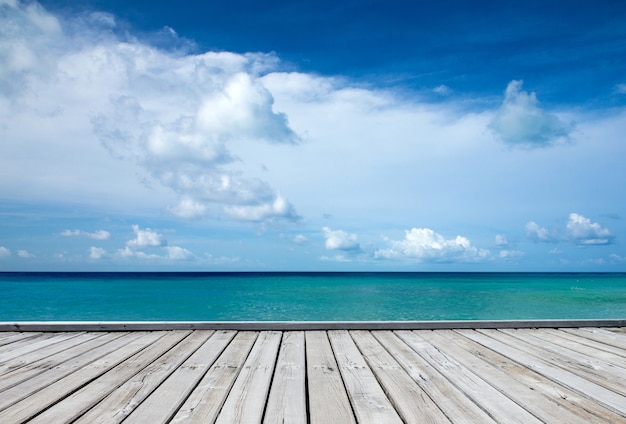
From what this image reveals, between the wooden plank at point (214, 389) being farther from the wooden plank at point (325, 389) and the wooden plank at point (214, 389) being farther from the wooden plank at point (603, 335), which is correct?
the wooden plank at point (603, 335)

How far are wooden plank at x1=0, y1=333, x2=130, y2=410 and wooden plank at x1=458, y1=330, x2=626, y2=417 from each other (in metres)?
3.15

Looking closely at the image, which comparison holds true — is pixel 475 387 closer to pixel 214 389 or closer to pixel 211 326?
pixel 214 389

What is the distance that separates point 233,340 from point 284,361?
3.01ft

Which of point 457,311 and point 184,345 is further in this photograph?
point 457,311

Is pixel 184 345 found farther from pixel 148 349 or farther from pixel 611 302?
pixel 611 302

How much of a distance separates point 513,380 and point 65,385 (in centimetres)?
273

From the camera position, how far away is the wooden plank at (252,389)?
2.16 meters

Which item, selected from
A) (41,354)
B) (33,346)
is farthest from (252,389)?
(33,346)

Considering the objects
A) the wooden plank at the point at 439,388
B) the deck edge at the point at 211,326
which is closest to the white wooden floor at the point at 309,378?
the wooden plank at the point at 439,388

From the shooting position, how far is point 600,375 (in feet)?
9.82

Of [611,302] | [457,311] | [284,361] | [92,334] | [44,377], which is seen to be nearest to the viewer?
[44,377]

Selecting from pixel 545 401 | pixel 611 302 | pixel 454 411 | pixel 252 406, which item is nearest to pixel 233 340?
pixel 252 406

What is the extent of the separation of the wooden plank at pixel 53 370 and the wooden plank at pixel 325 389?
1.58 metres

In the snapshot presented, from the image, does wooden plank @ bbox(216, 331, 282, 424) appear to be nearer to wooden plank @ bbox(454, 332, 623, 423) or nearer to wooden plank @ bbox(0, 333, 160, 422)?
wooden plank @ bbox(0, 333, 160, 422)
